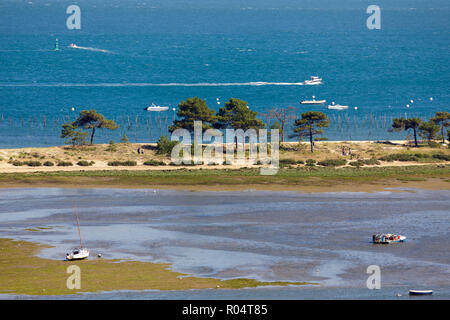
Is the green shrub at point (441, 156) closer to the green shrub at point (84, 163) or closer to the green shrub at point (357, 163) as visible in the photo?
the green shrub at point (357, 163)

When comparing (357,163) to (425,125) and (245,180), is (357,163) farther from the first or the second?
(245,180)

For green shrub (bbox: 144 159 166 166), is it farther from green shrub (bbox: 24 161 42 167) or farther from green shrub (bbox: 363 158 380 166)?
green shrub (bbox: 363 158 380 166)

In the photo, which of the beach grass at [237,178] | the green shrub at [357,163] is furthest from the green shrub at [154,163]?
the green shrub at [357,163]

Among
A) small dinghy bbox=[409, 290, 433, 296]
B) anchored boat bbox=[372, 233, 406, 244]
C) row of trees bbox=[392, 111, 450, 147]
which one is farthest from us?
row of trees bbox=[392, 111, 450, 147]

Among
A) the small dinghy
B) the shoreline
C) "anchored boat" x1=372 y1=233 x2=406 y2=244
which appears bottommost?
the small dinghy

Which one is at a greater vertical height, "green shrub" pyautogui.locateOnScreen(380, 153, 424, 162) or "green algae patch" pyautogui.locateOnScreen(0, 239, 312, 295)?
"green shrub" pyautogui.locateOnScreen(380, 153, 424, 162)

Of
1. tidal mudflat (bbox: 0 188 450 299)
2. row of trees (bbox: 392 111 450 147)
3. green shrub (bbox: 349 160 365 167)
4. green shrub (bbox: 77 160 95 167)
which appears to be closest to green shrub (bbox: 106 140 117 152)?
green shrub (bbox: 77 160 95 167)
